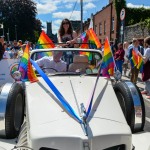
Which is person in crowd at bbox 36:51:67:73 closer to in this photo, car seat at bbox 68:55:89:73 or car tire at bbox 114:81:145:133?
car seat at bbox 68:55:89:73

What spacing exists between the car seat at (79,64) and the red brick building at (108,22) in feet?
83.5

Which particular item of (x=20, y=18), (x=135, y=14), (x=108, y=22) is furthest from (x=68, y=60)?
(x=20, y=18)

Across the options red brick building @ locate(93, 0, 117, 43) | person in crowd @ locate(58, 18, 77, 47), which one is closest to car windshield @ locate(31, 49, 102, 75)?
person in crowd @ locate(58, 18, 77, 47)

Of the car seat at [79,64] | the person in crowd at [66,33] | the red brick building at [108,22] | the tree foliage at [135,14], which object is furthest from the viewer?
the red brick building at [108,22]

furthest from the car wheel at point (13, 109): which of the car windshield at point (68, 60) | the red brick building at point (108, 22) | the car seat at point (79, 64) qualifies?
the red brick building at point (108, 22)

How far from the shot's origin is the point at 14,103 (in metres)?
4.26

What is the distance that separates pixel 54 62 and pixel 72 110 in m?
2.06

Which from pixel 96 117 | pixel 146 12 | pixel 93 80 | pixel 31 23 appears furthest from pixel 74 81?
pixel 31 23

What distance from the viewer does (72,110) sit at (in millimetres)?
3574

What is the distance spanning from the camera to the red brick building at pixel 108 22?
3111cm

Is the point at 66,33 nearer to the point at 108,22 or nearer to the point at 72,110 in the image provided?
the point at 72,110

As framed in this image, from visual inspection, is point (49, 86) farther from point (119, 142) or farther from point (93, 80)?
point (119, 142)

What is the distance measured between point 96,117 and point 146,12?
2712 centimetres

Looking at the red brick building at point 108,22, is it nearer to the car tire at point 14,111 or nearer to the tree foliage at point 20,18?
the tree foliage at point 20,18
